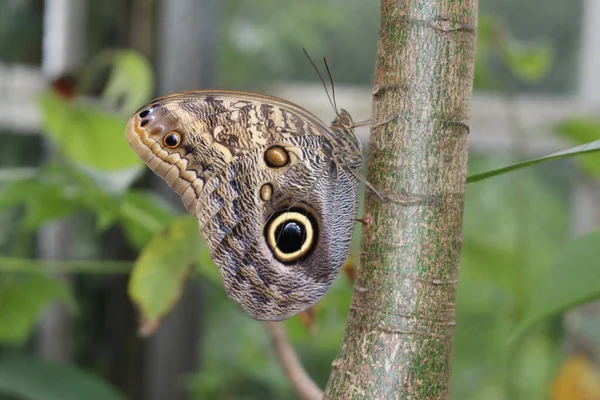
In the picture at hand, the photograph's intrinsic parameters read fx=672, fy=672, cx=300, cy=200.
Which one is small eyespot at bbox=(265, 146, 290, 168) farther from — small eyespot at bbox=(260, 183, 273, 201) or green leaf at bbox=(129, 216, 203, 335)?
green leaf at bbox=(129, 216, 203, 335)

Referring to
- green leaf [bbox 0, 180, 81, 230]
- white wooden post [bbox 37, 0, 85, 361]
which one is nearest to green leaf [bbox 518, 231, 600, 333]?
green leaf [bbox 0, 180, 81, 230]

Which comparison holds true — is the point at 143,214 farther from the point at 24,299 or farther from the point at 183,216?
the point at 24,299

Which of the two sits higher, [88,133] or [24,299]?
[88,133]

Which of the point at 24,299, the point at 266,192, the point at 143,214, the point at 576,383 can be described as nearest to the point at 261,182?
the point at 266,192

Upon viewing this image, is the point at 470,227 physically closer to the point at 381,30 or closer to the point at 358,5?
the point at 358,5

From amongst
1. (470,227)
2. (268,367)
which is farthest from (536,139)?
(268,367)

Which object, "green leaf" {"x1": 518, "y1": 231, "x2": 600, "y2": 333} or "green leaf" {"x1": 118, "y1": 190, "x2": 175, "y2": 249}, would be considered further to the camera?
"green leaf" {"x1": 118, "y1": 190, "x2": 175, "y2": 249}

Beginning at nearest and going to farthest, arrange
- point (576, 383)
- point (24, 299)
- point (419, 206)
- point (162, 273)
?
point (419, 206)
point (162, 273)
point (24, 299)
point (576, 383)

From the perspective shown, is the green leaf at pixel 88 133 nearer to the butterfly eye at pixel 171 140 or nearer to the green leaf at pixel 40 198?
the green leaf at pixel 40 198
